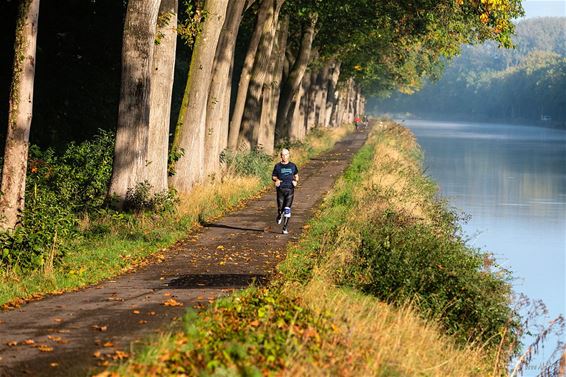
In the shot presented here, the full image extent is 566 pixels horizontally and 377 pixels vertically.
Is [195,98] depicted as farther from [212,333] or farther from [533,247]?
[212,333]

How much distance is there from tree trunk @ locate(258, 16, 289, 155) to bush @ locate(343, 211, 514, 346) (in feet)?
66.4

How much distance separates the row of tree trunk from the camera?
15.7 m

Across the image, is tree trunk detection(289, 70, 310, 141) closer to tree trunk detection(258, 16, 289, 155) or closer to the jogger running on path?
tree trunk detection(258, 16, 289, 155)

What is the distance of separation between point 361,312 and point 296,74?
32441mm

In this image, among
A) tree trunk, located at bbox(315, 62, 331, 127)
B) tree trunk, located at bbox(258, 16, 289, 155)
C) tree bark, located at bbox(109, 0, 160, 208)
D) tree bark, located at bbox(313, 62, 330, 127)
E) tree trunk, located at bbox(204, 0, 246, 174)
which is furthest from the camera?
tree trunk, located at bbox(315, 62, 331, 127)

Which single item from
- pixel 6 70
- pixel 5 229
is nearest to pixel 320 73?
pixel 6 70

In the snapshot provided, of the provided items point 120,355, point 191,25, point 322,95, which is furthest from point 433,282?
point 322,95

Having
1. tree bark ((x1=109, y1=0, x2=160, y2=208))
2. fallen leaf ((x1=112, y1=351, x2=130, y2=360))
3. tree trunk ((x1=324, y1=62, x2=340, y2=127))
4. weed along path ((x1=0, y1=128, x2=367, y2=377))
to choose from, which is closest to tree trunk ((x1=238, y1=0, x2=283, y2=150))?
weed along path ((x1=0, y1=128, x2=367, y2=377))

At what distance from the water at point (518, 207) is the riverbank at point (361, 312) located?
8.63 feet

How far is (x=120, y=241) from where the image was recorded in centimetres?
1889

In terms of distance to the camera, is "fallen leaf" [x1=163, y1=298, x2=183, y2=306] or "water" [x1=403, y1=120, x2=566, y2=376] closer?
"fallen leaf" [x1=163, y1=298, x2=183, y2=306]

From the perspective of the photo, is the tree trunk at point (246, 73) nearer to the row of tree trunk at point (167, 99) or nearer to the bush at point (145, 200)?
the row of tree trunk at point (167, 99)

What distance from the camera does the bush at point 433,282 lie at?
15688mm

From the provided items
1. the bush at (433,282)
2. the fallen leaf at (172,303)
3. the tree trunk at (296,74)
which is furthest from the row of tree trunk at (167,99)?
the bush at (433,282)
